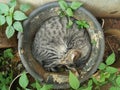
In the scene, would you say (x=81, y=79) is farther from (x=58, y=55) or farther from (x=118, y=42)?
(x=118, y=42)

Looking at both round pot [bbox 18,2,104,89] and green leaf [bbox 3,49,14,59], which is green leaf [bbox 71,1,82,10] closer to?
round pot [bbox 18,2,104,89]

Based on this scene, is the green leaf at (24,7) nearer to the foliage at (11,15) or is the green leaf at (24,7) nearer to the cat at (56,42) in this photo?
the foliage at (11,15)

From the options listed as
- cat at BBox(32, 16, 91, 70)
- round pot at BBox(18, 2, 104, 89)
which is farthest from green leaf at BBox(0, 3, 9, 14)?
cat at BBox(32, 16, 91, 70)

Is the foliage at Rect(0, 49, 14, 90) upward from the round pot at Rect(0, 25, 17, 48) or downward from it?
downward

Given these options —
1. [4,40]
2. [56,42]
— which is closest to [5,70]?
[4,40]

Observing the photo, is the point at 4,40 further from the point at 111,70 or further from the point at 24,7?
the point at 111,70

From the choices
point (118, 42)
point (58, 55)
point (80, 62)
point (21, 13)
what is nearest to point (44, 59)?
point (58, 55)
